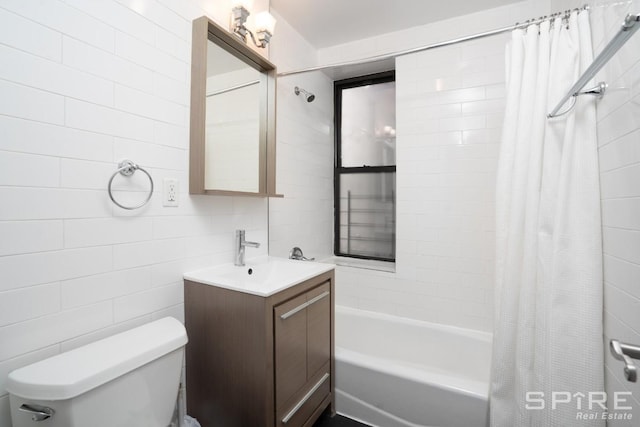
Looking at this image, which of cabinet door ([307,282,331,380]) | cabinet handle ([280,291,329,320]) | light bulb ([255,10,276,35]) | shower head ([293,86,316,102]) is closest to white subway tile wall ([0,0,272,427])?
light bulb ([255,10,276,35])

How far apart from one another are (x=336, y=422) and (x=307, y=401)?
38 centimetres

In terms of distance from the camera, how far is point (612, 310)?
108cm

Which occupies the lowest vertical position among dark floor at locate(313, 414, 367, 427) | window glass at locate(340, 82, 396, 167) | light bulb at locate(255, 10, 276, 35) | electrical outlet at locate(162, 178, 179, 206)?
dark floor at locate(313, 414, 367, 427)

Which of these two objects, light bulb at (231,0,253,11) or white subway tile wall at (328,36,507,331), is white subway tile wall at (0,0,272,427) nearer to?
light bulb at (231,0,253,11)

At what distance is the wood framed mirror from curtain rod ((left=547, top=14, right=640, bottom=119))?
146cm

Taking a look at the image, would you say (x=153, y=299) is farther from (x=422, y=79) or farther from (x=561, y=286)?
(x=422, y=79)

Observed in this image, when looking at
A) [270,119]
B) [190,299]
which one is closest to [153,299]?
[190,299]

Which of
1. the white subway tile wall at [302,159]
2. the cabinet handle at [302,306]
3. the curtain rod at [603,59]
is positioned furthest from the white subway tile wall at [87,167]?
the curtain rod at [603,59]

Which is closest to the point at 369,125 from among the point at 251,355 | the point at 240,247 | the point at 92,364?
the point at 240,247

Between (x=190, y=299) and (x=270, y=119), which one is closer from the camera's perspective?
(x=190, y=299)

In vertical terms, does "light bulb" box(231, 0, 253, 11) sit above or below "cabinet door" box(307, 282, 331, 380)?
above

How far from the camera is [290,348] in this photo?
1.33 m

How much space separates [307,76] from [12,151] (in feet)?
6.77

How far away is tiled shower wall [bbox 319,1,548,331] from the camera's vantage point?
2.08 metres
